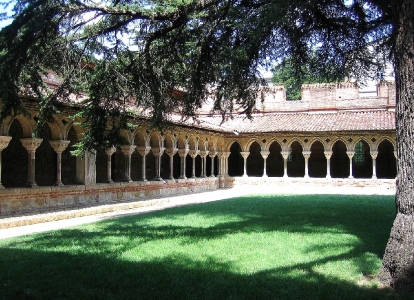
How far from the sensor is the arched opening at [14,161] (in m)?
14.8

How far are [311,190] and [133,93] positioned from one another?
15416mm

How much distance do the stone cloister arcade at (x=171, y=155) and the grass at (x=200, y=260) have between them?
4301 mm

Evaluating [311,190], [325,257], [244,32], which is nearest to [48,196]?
[244,32]

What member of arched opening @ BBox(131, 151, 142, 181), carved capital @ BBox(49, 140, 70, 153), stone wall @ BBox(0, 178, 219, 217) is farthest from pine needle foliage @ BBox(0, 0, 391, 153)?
arched opening @ BBox(131, 151, 142, 181)

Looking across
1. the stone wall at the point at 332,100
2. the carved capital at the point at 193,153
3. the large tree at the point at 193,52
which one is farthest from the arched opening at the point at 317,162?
the large tree at the point at 193,52

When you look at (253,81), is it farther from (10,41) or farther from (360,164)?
(360,164)

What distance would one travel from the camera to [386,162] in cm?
2580

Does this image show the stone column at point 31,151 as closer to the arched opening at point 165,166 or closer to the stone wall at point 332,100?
the arched opening at point 165,166

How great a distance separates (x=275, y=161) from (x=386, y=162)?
648 cm

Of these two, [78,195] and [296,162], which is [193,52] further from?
[296,162]

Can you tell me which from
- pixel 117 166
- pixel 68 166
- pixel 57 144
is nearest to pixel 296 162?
pixel 117 166

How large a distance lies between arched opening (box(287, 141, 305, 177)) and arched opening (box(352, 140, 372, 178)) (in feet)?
10.1

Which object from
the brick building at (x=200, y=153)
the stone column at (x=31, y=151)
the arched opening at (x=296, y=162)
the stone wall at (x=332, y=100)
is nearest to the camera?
the stone column at (x=31, y=151)

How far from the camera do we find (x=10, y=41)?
5.75 metres
